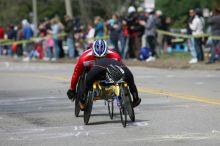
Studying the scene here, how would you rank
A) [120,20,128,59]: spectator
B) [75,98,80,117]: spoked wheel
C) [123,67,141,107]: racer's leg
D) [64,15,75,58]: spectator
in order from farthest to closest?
1. [64,15,75,58]: spectator
2. [120,20,128,59]: spectator
3. [75,98,80,117]: spoked wheel
4. [123,67,141,107]: racer's leg

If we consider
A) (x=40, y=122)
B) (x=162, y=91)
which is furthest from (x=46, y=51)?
(x=40, y=122)

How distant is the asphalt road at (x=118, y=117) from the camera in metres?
11.1

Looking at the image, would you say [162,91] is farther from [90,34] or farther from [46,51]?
[46,51]

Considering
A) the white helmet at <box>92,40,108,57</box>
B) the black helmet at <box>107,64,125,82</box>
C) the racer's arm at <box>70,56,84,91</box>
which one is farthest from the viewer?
the racer's arm at <box>70,56,84,91</box>

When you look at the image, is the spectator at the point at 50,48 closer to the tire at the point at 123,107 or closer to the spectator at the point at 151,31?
the spectator at the point at 151,31

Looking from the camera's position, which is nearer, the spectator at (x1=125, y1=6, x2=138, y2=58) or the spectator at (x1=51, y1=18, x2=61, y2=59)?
the spectator at (x1=125, y1=6, x2=138, y2=58)

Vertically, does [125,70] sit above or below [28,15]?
above

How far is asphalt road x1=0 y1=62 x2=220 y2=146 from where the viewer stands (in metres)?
11.1

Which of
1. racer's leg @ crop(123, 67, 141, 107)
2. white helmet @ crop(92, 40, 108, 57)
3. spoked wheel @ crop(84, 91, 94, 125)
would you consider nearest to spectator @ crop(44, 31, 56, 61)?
white helmet @ crop(92, 40, 108, 57)

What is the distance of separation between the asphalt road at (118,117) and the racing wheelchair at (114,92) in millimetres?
245

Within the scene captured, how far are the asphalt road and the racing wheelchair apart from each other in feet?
0.80

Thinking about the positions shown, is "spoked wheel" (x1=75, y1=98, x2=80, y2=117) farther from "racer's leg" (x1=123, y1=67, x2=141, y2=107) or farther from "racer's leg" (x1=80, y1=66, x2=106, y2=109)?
"racer's leg" (x1=123, y1=67, x2=141, y2=107)

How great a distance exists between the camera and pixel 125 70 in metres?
12.7

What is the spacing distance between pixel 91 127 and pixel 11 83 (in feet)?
37.2
